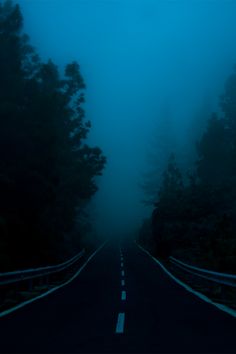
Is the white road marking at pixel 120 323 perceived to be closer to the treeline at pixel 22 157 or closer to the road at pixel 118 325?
the road at pixel 118 325

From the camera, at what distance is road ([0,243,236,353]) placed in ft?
24.1

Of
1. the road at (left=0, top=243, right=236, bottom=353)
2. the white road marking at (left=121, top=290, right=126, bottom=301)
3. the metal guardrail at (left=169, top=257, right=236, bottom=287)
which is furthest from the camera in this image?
the white road marking at (left=121, top=290, right=126, bottom=301)

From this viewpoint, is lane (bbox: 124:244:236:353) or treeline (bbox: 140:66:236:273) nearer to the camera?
lane (bbox: 124:244:236:353)

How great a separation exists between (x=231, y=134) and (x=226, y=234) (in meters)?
33.2

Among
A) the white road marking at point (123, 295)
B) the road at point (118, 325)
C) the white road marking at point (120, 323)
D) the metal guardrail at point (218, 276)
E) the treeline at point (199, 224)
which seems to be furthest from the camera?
the treeline at point (199, 224)

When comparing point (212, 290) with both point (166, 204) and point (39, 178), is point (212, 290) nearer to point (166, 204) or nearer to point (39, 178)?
→ point (39, 178)

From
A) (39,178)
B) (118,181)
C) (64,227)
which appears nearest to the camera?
(39,178)

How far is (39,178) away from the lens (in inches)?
907

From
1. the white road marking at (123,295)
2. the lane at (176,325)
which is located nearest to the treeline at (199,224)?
the white road marking at (123,295)

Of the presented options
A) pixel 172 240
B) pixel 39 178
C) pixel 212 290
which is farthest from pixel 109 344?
pixel 172 240

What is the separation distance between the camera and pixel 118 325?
9.35m

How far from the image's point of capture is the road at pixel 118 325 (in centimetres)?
734

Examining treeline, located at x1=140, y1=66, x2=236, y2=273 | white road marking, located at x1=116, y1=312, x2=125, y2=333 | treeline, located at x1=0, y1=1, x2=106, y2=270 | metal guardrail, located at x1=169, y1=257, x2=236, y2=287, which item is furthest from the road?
treeline, located at x1=140, y1=66, x2=236, y2=273

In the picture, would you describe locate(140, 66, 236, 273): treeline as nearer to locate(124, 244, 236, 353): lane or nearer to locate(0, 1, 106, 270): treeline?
locate(124, 244, 236, 353): lane
